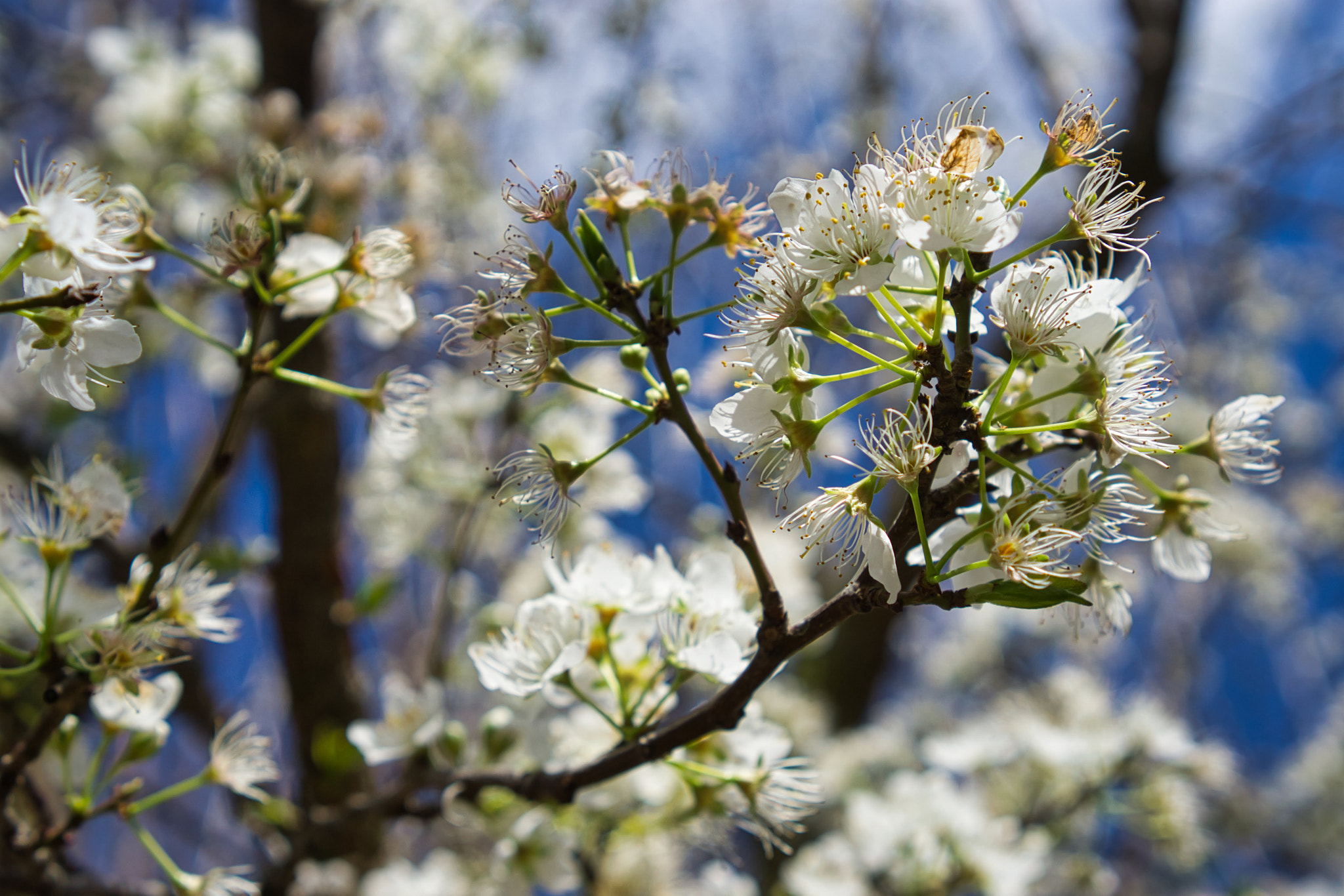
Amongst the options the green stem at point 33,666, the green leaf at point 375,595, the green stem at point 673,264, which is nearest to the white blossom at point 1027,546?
the green stem at point 673,264

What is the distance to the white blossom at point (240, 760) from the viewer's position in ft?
3.77

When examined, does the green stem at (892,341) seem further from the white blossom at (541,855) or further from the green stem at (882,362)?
the white blossom at (541,855)

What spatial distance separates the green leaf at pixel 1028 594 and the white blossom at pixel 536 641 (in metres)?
0.48

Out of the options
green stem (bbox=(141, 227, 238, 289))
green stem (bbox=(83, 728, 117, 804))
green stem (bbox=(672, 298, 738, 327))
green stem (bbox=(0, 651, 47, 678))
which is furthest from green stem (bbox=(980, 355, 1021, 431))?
green stem (bbox=(83, 728, 117, 804))

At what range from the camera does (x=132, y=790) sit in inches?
40.8

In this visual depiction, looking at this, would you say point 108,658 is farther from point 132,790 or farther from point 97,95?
point 97,95

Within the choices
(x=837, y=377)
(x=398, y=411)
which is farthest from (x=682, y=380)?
(x=398, y=411)

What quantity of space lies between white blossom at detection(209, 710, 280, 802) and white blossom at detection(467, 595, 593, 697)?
33 cm

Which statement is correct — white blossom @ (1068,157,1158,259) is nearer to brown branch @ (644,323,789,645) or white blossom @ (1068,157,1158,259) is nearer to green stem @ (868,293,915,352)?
green stem @ (868,293,915,352)

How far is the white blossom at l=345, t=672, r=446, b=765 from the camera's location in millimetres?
1381

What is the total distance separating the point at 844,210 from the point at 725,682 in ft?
1.66

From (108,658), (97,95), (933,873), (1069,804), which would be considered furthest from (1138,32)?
(97,95)

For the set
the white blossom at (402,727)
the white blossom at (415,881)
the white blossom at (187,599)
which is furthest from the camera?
the white blossom at (415,881)

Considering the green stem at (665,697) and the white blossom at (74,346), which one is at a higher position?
the white blossom at (74,346)
